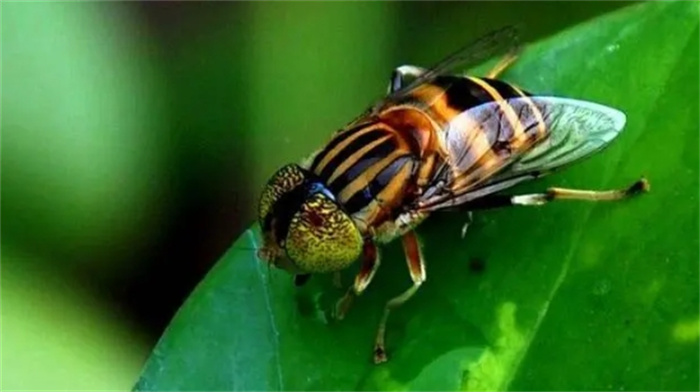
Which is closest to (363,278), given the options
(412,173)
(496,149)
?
(412,173)

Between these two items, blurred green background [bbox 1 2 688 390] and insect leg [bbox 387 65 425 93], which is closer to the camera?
insect leg [bbox 387 65 425 93]

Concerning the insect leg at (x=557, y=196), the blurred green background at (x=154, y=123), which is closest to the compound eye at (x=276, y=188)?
the insect leg at (x=557, y=196)

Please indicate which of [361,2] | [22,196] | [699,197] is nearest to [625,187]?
[699,197]

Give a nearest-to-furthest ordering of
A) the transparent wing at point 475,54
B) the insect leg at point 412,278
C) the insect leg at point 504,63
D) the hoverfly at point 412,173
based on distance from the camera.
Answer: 1. the insect leg at point 412,278
2. the hoverfly at point 412,173
3. the insect leg at point 504,63
4. the transparent wing at point 475,54

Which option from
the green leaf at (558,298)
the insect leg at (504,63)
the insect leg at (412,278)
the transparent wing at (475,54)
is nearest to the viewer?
the green leaf at (558,298)

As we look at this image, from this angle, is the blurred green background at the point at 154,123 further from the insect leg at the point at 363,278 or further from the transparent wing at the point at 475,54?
the insect leg at the point at 363,278

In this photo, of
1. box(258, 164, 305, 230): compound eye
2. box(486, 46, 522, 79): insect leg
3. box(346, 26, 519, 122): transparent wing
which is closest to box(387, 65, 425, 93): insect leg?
box(346, 26, 519, 122): transparent wing

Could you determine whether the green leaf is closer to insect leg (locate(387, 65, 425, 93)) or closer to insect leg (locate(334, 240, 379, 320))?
insect leg (locate(334, 240, 379, 320))
